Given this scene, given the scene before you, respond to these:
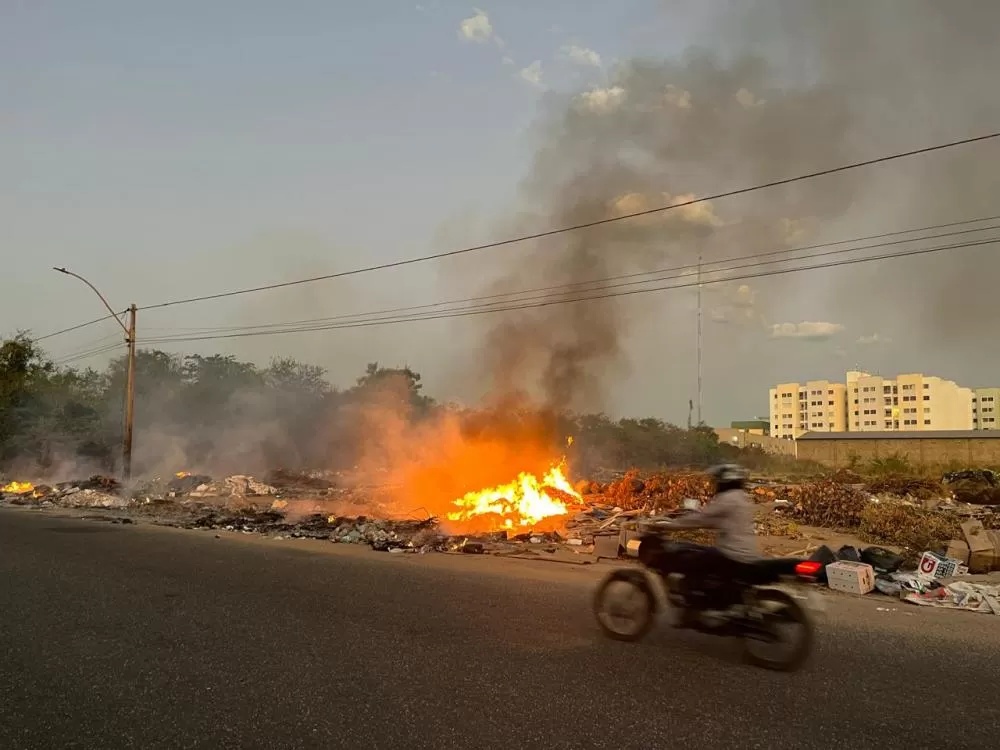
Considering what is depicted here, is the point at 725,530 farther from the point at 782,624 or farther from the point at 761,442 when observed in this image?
the point at 761,442

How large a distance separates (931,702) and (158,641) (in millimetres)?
6067

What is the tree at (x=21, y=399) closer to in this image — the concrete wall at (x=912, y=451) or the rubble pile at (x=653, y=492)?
the rubble pile at (x=653, y=492)

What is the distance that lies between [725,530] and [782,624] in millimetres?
846

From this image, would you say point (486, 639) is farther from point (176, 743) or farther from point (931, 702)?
point (931, 702)

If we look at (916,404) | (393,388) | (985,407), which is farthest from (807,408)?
(393,388)

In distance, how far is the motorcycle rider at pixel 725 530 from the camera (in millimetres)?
5762

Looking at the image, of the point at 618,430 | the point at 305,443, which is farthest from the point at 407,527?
the point at 618,430

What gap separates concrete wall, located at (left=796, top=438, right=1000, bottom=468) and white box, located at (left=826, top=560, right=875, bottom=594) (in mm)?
39055

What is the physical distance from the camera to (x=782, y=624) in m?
5.46

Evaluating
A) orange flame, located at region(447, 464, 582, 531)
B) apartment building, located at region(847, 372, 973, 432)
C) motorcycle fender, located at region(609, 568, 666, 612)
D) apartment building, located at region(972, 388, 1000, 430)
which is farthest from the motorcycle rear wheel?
apartment building, located at region(972, 388, 1000, 430)

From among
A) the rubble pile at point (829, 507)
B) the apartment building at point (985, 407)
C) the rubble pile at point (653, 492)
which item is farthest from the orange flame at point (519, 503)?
the apartment building at point (985, 407)

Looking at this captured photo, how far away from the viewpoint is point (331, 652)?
5.60m

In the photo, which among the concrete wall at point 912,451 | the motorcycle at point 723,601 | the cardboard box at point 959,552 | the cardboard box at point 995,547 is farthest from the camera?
the concrete wall at point 912,451

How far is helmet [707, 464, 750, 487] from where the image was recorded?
6.02 meters
